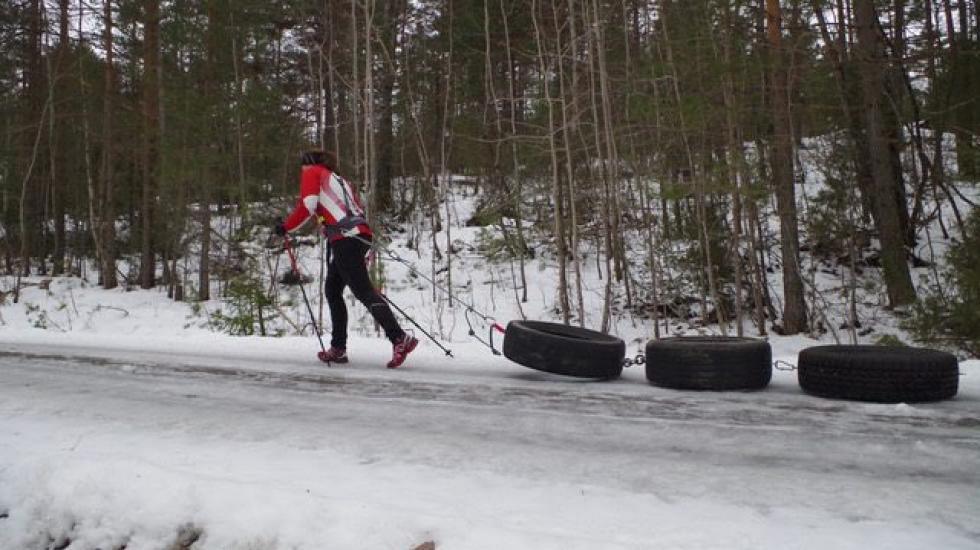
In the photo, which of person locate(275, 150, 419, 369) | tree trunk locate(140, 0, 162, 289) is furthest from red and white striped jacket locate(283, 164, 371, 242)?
tree trunk locate(140, 0, 162, 289)

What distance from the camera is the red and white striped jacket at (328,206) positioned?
19.6ft

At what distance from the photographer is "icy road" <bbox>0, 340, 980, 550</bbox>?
2.21 m

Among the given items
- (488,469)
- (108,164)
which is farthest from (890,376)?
(108,164)

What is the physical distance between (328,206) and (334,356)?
1.46 meters

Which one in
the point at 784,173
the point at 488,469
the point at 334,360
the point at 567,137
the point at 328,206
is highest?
the point at 567,137

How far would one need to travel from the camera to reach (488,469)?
2.90 metres

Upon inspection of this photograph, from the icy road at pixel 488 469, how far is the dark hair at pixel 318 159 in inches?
88.7

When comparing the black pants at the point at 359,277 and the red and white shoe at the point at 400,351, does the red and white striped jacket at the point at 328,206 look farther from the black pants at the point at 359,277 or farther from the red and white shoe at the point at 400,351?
the red and white shoe at the point at 400,351

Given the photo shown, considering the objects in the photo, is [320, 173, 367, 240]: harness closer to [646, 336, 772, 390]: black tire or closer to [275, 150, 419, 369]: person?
[275, 150, 419, 369]: person

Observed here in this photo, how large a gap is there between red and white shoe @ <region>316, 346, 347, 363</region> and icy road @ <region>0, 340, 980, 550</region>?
1.44m

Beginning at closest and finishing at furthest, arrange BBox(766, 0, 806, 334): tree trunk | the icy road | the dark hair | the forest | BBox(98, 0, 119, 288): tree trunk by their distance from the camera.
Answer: the icy road
the dark hair
BBox(766, 0, 806, 334): tree trunk
the forest
BBox(98, 0, 119, 288): tree trunk

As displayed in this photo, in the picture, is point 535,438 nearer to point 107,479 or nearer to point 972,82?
point 107,479

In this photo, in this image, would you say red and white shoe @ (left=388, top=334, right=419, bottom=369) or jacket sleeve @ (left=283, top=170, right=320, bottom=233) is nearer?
jacket sleeve @ (left=283, top=170, right=320, bottom=233)

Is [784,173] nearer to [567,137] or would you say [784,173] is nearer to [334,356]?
[567,137]
